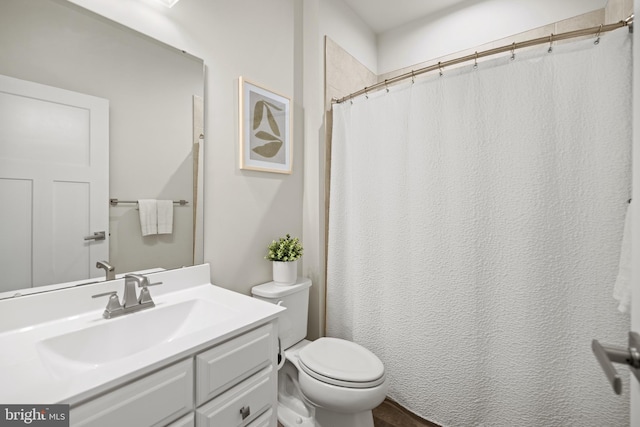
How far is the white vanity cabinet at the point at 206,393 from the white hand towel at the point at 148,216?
0.62 m

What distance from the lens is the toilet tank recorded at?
1.55 m

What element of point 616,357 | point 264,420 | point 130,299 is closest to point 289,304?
point 264,420

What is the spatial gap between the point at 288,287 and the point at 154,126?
1021 mm

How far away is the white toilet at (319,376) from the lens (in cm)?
125

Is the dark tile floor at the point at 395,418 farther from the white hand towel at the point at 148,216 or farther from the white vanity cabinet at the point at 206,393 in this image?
the white hand towel at the point at 148,216

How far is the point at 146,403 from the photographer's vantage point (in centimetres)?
72

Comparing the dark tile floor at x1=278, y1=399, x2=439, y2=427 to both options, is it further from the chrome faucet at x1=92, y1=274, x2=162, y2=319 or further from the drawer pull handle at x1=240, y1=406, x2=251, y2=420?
the chrome faucet at x1=92, y1=274, x2=162, y2=319

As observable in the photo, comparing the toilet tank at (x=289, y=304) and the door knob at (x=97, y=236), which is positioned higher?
the door knob at (x=97, y=236)

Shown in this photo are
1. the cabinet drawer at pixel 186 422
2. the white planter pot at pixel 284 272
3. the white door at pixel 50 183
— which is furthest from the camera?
the white planter pot at pixel 284 272

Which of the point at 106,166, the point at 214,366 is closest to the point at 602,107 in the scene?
the point at 214,366

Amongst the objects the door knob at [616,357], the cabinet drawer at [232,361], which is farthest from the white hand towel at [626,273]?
the cabinet drawer at [232,361]

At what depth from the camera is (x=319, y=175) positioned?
1.92m

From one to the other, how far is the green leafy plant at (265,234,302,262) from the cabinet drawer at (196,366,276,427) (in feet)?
2.21

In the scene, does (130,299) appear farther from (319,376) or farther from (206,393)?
(319,376)
